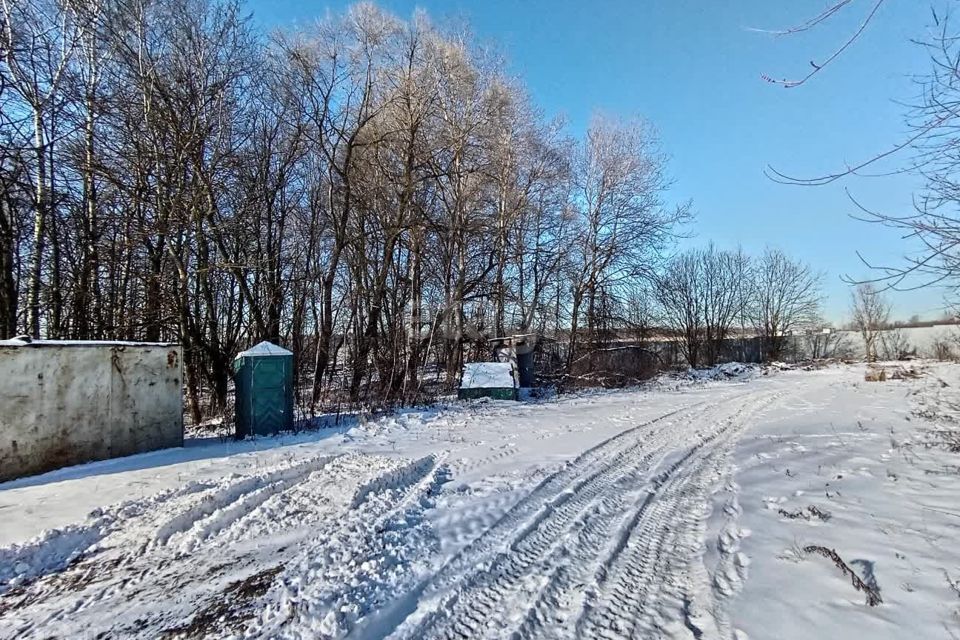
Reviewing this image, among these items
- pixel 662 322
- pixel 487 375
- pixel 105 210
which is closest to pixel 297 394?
pixel 487 375

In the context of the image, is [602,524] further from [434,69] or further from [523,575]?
[434,69]

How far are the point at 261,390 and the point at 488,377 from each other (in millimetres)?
6563

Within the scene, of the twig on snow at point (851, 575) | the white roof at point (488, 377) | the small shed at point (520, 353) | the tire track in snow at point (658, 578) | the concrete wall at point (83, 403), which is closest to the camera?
the tire track in snow at point (658, 578)

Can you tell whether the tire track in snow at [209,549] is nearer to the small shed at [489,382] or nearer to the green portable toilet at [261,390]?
the green portable toilet at [261,390]

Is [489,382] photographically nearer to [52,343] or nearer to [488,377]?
[488,377]

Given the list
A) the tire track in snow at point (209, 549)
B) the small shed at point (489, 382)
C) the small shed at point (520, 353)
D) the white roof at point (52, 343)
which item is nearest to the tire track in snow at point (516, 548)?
the tire track in snow at point (209, 549)

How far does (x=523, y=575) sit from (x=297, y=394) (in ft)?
27.6

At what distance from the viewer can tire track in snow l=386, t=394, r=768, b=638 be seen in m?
2.45

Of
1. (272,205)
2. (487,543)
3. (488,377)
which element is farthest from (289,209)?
(487,543)

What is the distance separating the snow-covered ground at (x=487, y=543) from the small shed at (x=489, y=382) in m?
5.89

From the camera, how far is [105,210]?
412 inches

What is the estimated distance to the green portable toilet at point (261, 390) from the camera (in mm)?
7473

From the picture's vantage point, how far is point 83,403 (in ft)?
18.4

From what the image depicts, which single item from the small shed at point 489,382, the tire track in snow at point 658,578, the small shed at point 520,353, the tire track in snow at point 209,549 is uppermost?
the small shed at point 520,353
